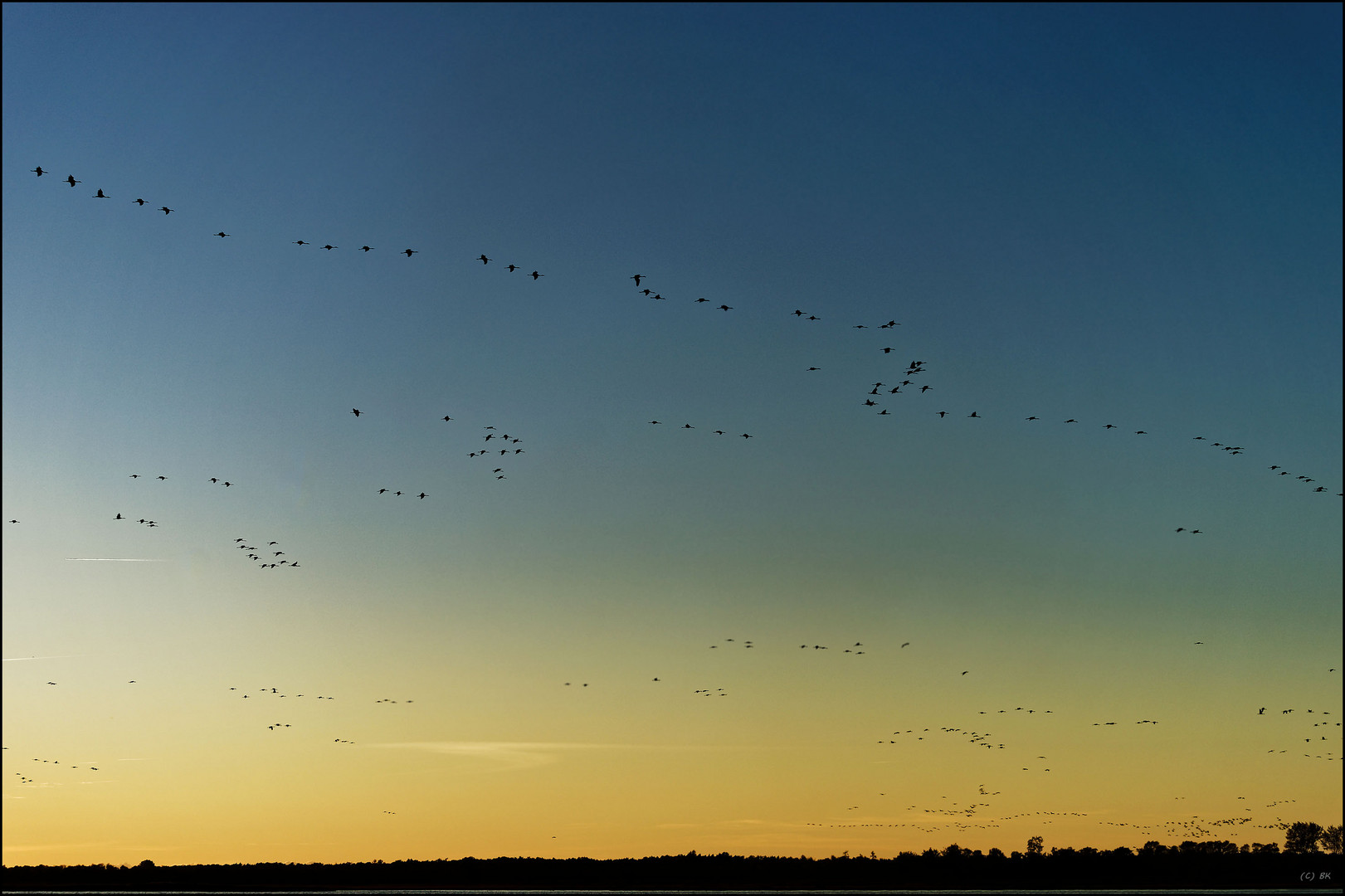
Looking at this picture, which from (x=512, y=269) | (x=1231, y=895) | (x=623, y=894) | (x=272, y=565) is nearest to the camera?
(x=512, y=269)

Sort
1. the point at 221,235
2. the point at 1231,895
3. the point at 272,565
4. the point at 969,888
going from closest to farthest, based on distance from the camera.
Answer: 1. the point at 221,235
2. the point at 272,565
3. the point at 1231,895
4. the point at 969,888

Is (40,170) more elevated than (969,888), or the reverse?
(40,170)

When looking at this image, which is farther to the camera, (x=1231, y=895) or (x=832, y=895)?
(x=832, y=895)

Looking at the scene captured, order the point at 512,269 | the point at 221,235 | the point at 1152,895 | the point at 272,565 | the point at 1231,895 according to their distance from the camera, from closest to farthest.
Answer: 1. the point at 221,235
2. the point at 512,269
3. the point at 272,565
4. the point at 1231,895
5. the point at 1152,895

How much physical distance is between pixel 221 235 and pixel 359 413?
31.1 ft

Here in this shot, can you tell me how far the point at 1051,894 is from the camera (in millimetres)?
161625

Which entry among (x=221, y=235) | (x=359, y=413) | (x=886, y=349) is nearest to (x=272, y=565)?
(x=359, y=413)

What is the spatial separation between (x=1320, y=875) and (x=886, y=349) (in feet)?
656

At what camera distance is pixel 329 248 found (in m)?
47.5

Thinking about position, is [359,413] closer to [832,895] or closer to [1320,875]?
[832,895]

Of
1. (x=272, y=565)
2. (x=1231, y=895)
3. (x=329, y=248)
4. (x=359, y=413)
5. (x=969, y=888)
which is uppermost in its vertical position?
(x=329, y=248)

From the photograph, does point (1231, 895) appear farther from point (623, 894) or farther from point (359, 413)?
point (359, 413)

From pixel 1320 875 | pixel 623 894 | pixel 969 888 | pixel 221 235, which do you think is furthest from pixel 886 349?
pixel 1320 875

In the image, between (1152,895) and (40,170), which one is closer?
(40,170)
